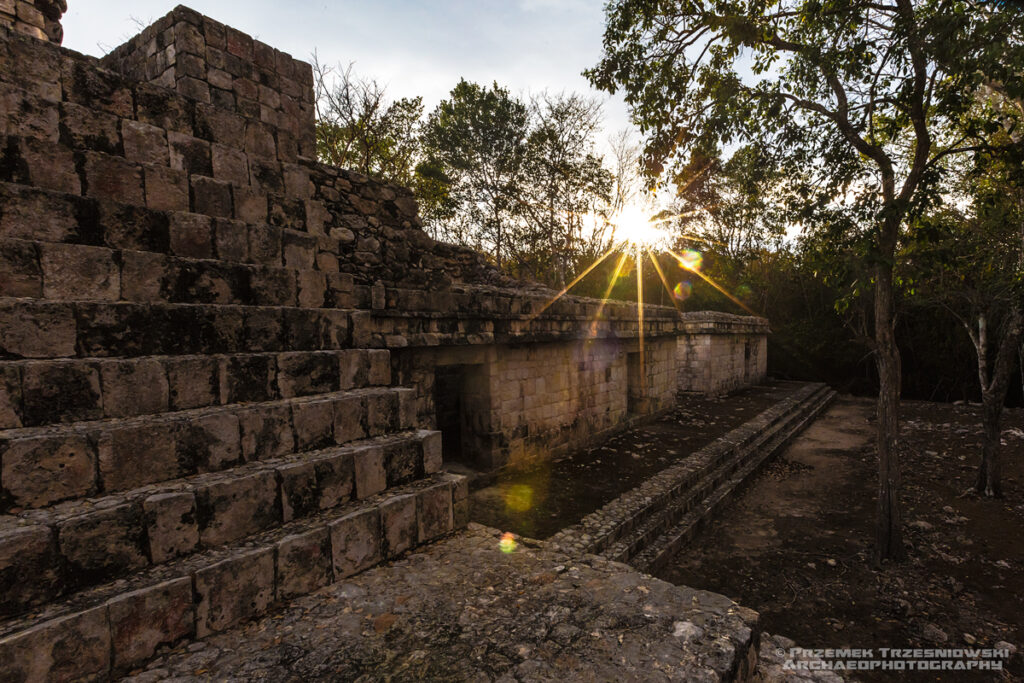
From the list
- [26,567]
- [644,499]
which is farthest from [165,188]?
[644,499]

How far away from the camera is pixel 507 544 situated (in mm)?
2893

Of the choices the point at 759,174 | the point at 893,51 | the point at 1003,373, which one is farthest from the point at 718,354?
the point at 893,51

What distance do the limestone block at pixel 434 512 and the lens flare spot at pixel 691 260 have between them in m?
21.3

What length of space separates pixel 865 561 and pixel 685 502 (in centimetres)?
195

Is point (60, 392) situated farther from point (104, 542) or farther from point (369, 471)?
point (369, 471)

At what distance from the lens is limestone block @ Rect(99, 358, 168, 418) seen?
214 cm

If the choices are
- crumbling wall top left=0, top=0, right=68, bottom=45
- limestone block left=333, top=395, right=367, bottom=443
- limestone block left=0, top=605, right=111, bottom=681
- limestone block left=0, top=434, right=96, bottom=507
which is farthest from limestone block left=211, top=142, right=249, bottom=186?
crumbling wall top left=0, top=0, right=68, bottom=45

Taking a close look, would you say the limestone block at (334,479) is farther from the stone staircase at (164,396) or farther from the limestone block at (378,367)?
the limestone block at (378,367)

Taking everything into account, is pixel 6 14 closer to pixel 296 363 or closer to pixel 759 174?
pixel 296 363

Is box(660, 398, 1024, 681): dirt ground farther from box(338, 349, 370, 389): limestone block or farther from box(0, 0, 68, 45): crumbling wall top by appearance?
box(0, 0, 68, 45): crumbling wall top

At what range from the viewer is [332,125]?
14.9 meters

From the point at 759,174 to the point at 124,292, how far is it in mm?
6678

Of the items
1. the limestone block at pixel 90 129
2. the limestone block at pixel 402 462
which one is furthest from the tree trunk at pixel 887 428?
the limestone block at pixel 90 129

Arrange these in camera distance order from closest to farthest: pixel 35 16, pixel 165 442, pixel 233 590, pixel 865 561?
1. pixel 233 590
2. pixel 165 442
3. pixel 35 16
4. pixel 865 561
